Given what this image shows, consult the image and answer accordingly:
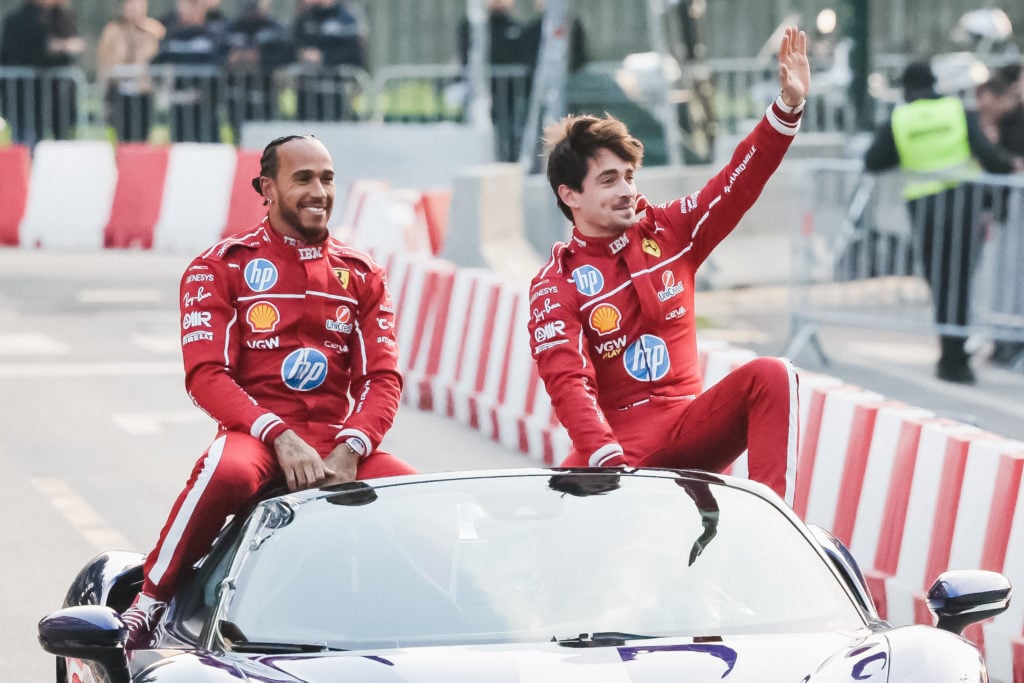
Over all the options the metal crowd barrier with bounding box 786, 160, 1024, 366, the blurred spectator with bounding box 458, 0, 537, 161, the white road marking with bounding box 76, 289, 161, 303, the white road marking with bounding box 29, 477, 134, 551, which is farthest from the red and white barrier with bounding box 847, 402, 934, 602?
the blurred spectator with bounding box 458, 0, 537, 161

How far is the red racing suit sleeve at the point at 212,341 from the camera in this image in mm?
6250

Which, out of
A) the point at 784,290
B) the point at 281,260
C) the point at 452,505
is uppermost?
the point at 281,260

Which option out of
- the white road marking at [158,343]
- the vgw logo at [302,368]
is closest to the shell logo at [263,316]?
the vgw logo at [302,368]

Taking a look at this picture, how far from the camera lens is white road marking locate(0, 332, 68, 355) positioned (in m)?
14.9

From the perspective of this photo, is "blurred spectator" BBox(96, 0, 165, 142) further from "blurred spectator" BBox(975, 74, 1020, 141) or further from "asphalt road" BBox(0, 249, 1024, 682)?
"blurred spectator" BBox(975, 74, 1020, 141)

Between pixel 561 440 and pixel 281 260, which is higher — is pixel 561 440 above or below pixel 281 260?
below

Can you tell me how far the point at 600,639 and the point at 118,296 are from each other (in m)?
14.1

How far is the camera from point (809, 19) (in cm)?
3688

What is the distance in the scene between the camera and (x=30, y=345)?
50.1ft

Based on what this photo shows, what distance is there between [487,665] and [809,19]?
33.7 metres

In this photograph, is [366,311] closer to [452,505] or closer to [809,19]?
[452,505]

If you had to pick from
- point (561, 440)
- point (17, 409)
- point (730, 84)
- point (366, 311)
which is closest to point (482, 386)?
point (561, 440)

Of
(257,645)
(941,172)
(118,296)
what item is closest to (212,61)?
(118,296)

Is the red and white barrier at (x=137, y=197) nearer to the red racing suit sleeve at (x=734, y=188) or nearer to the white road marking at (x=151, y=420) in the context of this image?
the white road marking at (x=151, y=420)
